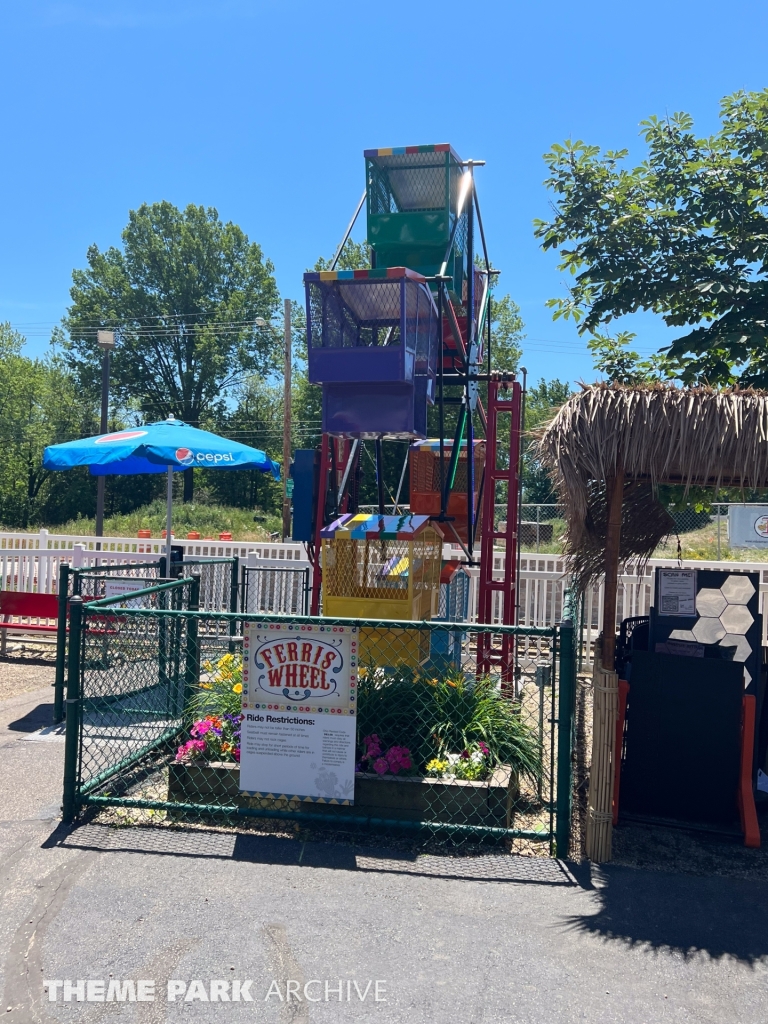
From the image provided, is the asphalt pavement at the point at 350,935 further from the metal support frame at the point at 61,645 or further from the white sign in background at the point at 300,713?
the metal support frame at the point at 61,645

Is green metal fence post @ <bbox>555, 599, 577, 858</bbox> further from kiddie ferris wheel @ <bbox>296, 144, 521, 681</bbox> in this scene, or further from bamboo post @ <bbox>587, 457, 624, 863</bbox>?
kiddie ferris wheel @ <bbox>296, 144, 521, 681</bbox>

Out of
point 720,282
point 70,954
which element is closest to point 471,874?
point 70,954

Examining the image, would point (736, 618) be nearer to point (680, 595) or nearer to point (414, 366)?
point (680, 595)

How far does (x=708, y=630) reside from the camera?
5605mm

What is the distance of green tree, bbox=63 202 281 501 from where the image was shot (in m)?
49.8

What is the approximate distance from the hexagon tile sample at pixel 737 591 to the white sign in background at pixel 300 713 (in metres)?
2.69

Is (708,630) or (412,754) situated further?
(708,630)

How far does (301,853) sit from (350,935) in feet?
2.91

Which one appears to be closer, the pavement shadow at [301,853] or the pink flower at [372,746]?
the pavement shadow at [301,853]

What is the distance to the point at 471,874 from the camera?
4254 millimetres

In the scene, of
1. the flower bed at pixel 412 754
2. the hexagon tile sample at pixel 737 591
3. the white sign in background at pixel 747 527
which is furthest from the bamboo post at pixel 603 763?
the white sign in background at pixel 747 527

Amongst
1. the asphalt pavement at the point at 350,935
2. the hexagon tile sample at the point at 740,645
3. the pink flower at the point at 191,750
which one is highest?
the hexagon tile sample at the point at 740,645

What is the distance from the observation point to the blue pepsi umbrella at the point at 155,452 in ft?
26.8

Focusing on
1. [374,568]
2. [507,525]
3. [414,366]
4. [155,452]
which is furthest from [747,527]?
[155,452]
